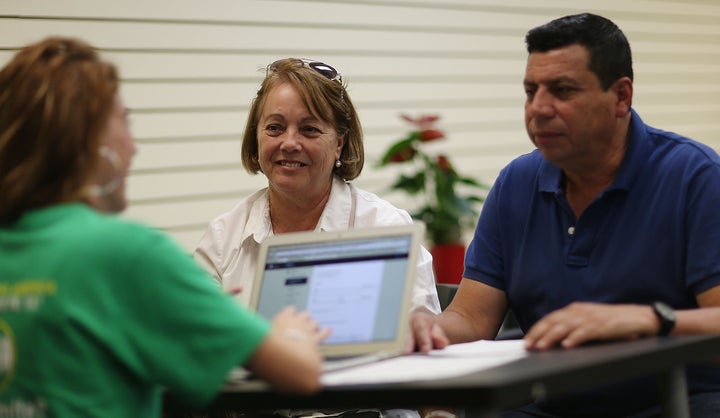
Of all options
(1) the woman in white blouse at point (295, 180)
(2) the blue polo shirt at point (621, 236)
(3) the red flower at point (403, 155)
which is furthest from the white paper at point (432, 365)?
(3) the red flower at point (403, 155)

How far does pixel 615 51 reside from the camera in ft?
7.84

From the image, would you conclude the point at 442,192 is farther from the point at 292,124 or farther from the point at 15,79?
the point at 15,79

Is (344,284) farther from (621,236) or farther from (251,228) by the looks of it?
(251,228)

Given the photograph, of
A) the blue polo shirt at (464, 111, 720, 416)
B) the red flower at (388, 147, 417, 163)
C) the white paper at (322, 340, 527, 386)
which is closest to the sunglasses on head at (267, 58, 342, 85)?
the blue polo shirt at (464, 111, 720, 416)

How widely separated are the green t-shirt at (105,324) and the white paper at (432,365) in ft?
0.79

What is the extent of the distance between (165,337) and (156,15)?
11.2ft

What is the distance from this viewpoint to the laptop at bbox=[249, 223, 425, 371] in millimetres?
1885

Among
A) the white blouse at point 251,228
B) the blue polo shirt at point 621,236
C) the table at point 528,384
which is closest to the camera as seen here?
the table at point 528,384

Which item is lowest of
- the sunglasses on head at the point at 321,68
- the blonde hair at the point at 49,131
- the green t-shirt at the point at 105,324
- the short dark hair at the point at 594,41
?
the green t-shirt at the point at 105,324

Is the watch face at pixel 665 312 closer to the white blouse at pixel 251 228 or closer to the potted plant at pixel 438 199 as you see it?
the white blouse at pixel 251 228

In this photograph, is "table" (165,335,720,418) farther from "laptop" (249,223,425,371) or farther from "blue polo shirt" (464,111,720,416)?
"blue polo shirt" (464,111,720,416)

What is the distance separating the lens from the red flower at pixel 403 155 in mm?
4898

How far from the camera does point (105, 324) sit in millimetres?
1477

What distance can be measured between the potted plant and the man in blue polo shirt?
2.21 m
